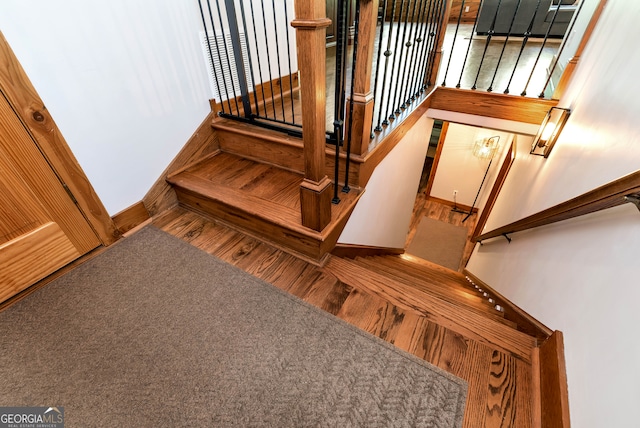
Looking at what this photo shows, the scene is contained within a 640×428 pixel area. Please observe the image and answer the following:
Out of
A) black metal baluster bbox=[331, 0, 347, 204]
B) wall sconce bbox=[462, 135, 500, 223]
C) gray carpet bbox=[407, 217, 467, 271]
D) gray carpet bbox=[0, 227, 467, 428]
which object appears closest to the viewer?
gray carpet bbox=[0, 227, 467, 428]

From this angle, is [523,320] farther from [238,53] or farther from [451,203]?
[451,203]

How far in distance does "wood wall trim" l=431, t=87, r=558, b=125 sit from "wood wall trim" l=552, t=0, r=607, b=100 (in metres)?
0.09

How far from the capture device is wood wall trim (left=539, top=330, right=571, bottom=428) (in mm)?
975

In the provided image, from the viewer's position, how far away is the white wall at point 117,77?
53.1 inches

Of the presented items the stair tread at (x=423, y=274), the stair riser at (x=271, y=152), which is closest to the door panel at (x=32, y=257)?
the stair riser at (x=271, y=152)

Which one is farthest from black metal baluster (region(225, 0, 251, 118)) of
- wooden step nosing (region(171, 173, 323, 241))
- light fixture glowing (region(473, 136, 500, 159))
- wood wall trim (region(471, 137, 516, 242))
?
light fixture glowing (region(473, 136, 500, 159))

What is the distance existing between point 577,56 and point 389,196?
1.71 m

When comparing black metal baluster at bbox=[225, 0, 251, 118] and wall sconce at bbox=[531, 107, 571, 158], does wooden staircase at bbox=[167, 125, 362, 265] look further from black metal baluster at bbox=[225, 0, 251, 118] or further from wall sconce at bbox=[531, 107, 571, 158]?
wall sconce at bbox=[531, 107, 571, 158]

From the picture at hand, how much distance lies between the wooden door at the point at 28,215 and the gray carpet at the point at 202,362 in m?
0.13

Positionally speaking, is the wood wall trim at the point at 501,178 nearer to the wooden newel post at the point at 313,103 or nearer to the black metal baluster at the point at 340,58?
the black metal baluster at the point at 340,58

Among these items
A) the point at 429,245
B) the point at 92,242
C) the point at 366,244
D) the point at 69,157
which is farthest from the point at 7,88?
the point at 429,245

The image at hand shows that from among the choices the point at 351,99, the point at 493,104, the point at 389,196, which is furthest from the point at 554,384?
the point at 493,104

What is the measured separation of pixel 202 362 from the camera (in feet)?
4.05

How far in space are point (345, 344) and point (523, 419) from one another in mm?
707
